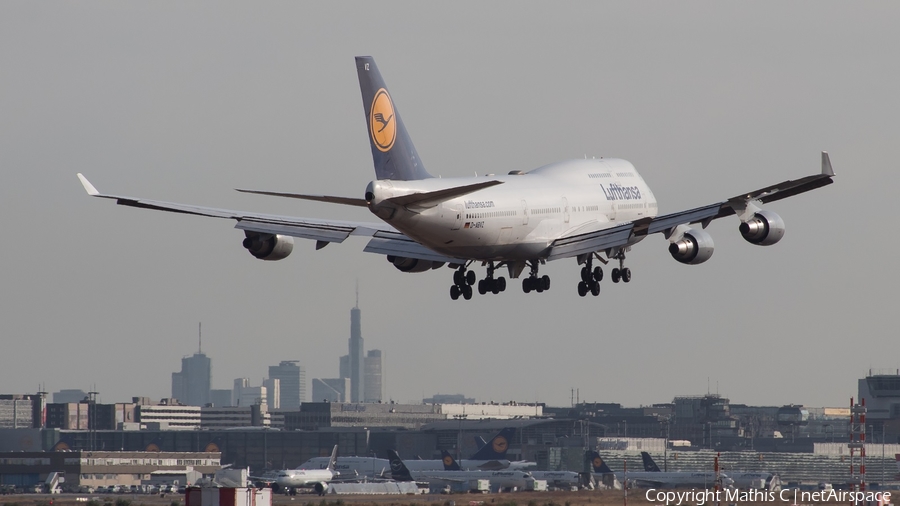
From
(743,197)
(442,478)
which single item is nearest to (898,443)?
(442,478)

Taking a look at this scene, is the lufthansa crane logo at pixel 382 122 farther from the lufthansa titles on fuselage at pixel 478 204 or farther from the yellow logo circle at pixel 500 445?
→ the yellow logo circle at pixel 500 445

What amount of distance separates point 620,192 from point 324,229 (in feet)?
55.4

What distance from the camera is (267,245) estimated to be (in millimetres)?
55938

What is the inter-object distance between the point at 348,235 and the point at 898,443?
15137 cm

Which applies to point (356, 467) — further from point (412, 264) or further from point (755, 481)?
point (412, 264)

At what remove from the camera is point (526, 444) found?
650 feet

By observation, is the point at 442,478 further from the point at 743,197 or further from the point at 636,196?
the point at 743,197

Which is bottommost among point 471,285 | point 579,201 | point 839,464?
point 839,464

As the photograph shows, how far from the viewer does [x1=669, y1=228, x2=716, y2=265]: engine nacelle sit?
55500 millimetres

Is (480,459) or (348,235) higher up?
(348,235)

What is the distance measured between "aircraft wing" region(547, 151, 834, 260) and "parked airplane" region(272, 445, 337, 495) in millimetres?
67603

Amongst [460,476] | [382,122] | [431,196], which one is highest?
[382,122]

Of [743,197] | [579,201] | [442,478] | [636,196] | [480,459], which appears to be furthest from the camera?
[480,459]

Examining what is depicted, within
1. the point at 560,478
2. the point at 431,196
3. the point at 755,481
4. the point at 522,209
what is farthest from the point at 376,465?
the point at 431,196
